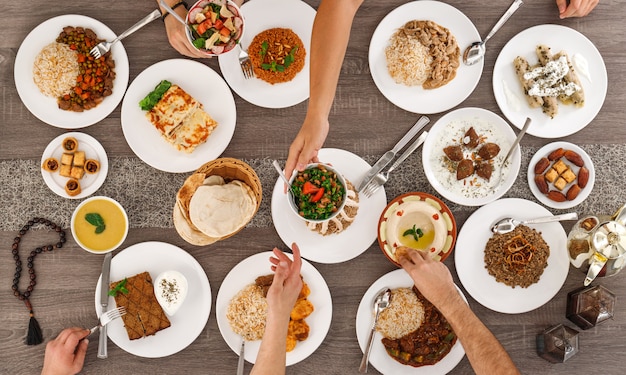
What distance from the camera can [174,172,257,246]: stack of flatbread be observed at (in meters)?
2.53

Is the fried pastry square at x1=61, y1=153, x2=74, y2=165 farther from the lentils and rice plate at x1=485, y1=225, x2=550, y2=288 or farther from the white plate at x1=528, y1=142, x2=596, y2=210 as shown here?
the white plate at x1=528, y1=142, x2=596, y2=210

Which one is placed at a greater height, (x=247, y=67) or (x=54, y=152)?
(x=247, y=67)

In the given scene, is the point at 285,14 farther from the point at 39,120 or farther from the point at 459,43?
the point at 39,120

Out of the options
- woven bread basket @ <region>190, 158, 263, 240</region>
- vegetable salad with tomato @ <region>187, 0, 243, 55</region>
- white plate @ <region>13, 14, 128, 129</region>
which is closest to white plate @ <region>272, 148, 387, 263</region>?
woven bread basket @ <region>190, 158, 263, 240</region>

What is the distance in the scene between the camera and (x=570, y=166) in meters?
2.81

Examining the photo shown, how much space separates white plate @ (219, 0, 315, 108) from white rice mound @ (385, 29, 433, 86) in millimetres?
466

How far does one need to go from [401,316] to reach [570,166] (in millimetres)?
1267

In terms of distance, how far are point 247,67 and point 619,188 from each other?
2.23 metres

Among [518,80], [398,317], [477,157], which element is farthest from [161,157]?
[518,80]

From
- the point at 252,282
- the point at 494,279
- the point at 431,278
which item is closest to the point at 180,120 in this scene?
the point at 252,282

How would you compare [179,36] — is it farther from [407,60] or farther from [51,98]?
[407,60]

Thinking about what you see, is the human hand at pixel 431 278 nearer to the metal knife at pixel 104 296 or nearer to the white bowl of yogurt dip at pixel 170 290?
the white bowl of yogurt dip at pixel 170 290

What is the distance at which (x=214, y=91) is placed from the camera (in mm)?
2783

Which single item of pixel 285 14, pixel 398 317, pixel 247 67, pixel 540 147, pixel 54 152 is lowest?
pixel 398 317
